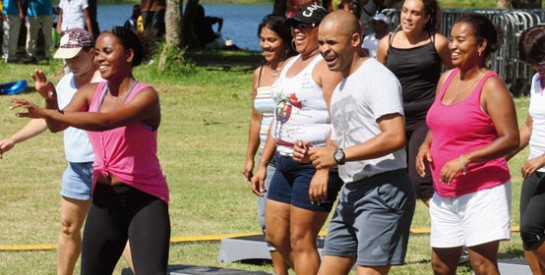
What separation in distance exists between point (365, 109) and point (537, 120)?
1.56 m

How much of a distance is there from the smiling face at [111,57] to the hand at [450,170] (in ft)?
5.77

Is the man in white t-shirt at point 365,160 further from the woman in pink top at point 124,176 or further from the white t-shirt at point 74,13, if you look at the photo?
the white t-shirt at point 74,13

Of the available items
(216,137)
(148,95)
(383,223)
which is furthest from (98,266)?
(216,137)

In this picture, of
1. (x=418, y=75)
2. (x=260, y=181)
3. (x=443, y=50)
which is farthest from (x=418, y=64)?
(x=260, y=181)

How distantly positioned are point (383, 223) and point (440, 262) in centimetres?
51

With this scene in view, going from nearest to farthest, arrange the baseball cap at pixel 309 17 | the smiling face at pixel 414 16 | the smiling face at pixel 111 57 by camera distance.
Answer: the smiling face at pixel 111 57
the baseball cap at pixel 309 17
the smiling face at pixel 414 16

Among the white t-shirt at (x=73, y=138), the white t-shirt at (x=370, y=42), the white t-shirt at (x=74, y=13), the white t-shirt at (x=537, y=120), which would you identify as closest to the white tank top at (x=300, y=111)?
the white t-shirt at (x=73, y=138)

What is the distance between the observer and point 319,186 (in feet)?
21.2

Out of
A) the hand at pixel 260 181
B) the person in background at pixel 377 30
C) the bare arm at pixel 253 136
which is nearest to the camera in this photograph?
the hand at pixel 260 181

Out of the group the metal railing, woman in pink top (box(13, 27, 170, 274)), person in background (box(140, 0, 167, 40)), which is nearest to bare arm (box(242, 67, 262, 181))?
woman in pink top (box(13, 27, 170, 274))

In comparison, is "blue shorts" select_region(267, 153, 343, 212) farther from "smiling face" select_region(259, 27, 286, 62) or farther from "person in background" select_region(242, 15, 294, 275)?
"smiling face" select_region(259, 27, 286, 62)

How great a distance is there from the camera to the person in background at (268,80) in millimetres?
7770

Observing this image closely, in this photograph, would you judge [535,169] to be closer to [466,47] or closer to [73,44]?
[466,47]

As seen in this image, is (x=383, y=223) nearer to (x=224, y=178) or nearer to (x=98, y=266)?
(x=98, y=266)
